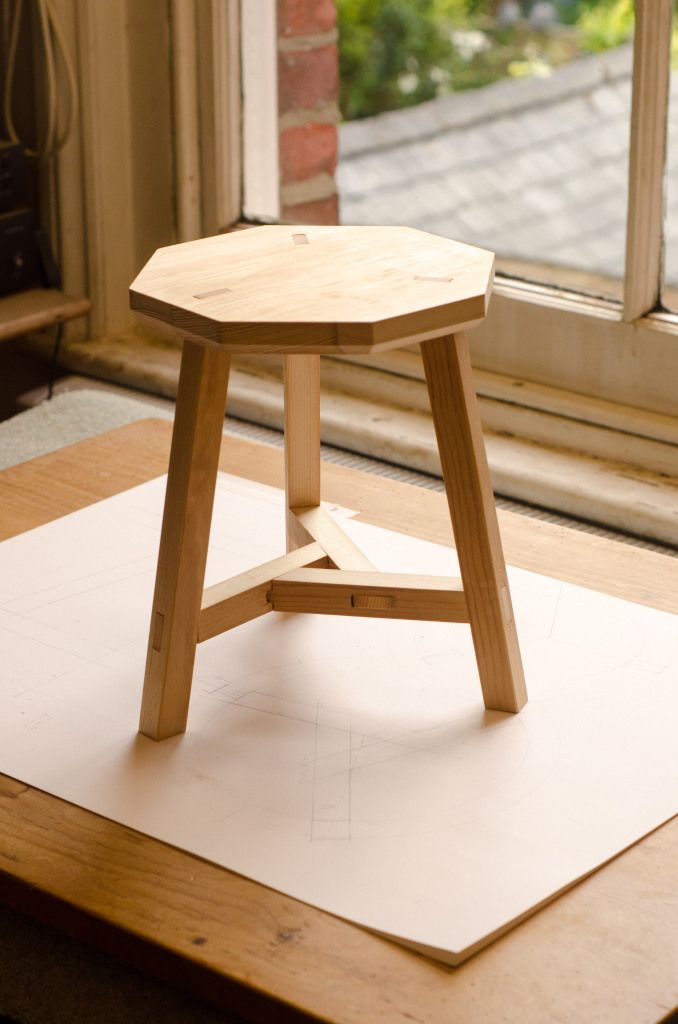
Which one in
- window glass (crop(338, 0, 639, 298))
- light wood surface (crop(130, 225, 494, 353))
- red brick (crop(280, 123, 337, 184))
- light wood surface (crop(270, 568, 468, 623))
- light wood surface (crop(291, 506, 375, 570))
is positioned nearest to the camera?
light wood surface (crop(130, 225, 494, 353))

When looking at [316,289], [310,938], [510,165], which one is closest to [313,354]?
[316,289]

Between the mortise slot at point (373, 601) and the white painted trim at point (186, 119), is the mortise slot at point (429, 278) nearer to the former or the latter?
the mortise slot at point (373, 601)

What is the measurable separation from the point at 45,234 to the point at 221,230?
0.78ft

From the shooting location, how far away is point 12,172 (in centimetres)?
176

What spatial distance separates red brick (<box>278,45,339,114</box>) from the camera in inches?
72.6

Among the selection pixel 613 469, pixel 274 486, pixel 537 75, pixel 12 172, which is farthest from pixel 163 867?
pixel 537 75

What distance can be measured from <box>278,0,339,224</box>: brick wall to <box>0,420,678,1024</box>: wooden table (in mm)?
1210

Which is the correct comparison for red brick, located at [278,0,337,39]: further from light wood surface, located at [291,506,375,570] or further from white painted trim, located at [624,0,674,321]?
light wood surface, located at [291,506,375,570]

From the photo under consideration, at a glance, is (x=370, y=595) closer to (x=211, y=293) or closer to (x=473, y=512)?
(x=473, y=512)

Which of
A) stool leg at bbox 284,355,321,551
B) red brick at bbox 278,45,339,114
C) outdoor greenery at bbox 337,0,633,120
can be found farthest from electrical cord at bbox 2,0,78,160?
outdoor greenery at bbox 337,0,633,120

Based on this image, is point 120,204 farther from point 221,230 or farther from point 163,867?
point 163,867

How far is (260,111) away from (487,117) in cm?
121

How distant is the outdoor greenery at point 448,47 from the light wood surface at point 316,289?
1.96 metres

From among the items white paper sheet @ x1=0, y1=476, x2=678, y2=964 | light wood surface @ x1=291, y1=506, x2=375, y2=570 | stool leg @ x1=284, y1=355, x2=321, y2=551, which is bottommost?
white paper sheet @ x1=0, y1=476, x2=678, y2=964
